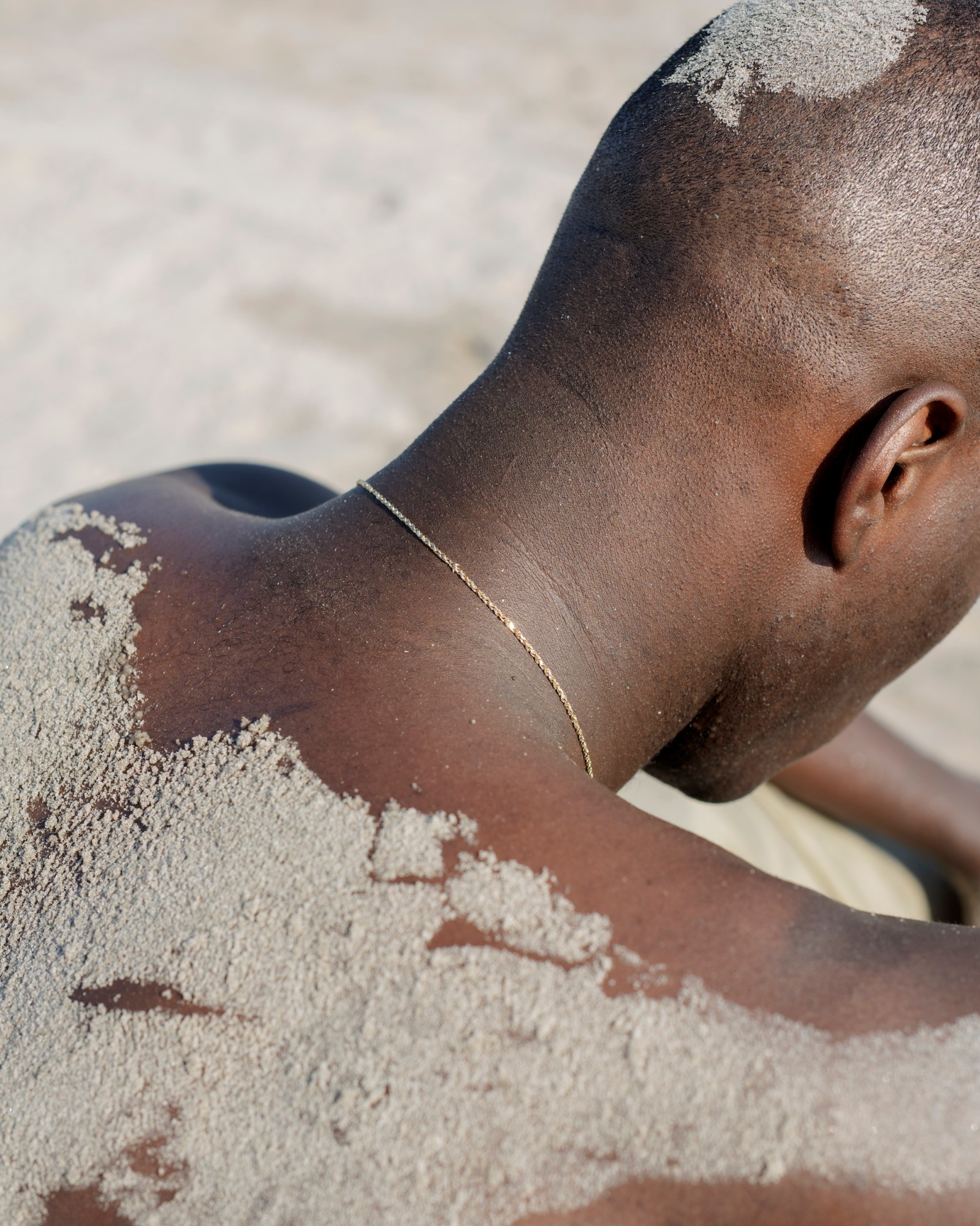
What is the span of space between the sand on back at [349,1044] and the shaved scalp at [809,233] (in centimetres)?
64

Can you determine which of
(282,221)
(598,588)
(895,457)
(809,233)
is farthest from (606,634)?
(282,221)

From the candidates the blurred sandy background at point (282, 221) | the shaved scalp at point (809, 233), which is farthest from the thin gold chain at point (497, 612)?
the blurred sandy background at point (282, 221)

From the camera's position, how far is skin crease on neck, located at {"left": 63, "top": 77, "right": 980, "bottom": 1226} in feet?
3.75

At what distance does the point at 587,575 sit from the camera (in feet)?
4.43

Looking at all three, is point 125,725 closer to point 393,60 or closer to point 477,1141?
point 477,1141

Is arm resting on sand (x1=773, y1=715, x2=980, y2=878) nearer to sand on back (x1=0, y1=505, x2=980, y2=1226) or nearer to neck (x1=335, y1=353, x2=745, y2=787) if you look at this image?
neck (x1=335, y1=353, x2=745, y2=787)

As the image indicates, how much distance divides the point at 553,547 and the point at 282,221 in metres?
4.40

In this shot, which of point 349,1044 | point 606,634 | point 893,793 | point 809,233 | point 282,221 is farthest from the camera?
point 282,221

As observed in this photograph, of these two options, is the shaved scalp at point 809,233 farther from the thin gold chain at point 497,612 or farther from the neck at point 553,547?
the thin gold chain at point 497,612

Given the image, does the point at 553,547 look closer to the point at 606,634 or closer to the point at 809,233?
the point at 606,634

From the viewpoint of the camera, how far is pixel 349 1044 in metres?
1.02

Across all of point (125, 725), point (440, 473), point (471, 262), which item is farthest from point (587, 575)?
point (471, 262)

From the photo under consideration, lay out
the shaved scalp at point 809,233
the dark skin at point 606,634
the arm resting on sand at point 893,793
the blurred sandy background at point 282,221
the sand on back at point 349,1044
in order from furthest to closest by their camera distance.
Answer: the blurred sandy background at point 282,221
the arm resting on sand at point 893,793
the shaved scalp at point 809,233
the dark skin at point 606,634
the sand on back at point 349,1044

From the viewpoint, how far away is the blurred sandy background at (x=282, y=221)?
13.3 feet
